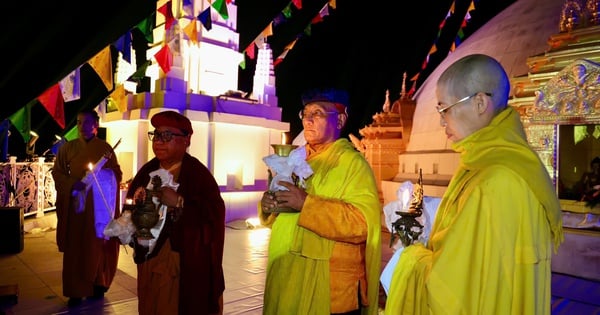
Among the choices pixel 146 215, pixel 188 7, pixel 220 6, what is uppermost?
pixel 188 7

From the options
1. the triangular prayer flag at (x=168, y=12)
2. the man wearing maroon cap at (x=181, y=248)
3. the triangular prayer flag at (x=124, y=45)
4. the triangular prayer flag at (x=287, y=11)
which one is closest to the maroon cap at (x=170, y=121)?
the man wearing maroon cap at (x=181, y=248)

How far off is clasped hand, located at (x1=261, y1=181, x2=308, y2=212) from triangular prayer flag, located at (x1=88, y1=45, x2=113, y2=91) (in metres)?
7.62

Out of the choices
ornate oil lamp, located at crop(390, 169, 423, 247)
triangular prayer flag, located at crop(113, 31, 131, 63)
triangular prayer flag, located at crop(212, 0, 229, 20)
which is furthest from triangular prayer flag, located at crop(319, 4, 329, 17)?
ornate oil lamp, located at crop(390, 169, 423, 247)

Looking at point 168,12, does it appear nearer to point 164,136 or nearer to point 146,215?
point 164,136

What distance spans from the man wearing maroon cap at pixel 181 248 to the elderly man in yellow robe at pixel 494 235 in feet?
6.19

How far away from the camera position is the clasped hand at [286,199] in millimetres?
2221

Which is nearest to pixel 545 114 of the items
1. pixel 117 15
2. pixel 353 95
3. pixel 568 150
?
pixel 568 150

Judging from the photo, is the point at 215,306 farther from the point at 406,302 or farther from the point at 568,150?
the point at 568,150

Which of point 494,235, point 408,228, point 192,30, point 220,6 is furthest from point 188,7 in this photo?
point 494,235

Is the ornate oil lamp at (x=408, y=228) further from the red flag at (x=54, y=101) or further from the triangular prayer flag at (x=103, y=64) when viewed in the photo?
the triangular prayer flag at (x=103, y=64)

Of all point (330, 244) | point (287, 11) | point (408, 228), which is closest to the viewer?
point (408, 228)

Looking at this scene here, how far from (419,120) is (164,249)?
12.3 m

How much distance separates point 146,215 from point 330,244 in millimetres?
1353

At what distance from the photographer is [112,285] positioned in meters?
5.78
